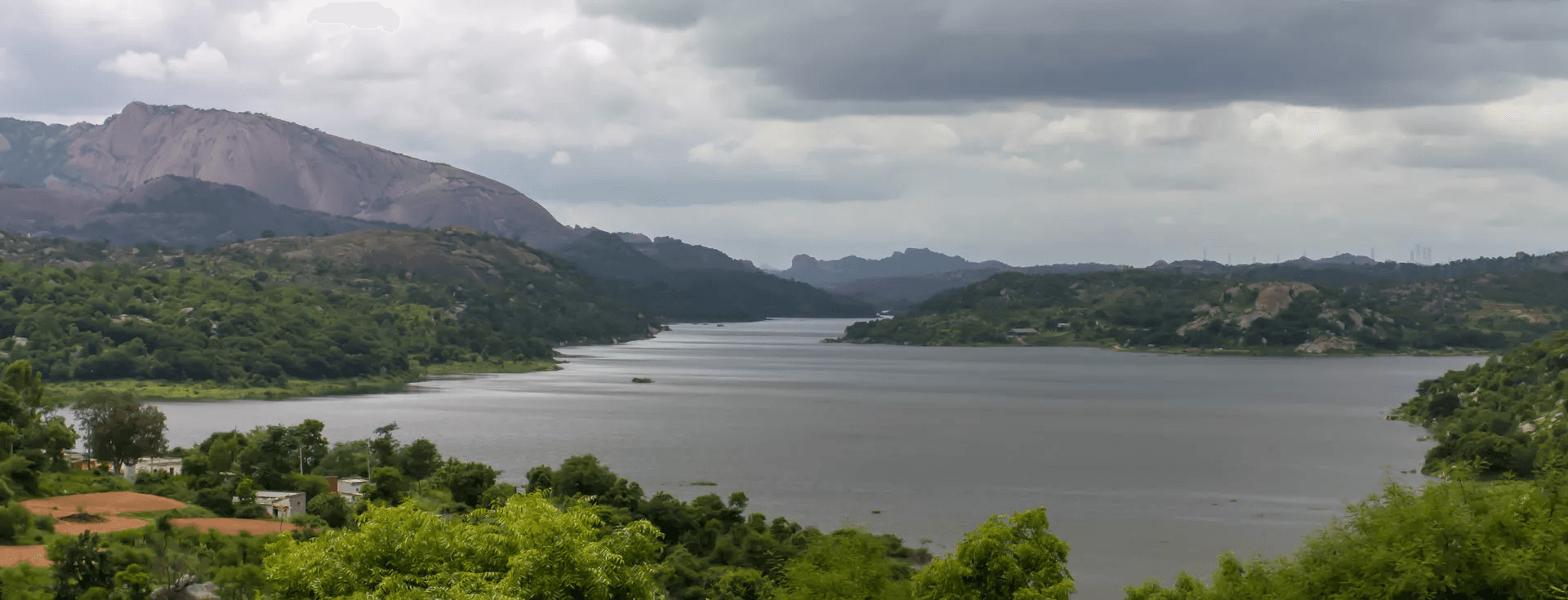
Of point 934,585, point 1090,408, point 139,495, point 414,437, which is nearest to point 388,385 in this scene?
point 414,437

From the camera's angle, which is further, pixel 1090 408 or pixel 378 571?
pixel 1090 408

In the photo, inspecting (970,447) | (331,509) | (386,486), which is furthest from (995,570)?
(970,447)

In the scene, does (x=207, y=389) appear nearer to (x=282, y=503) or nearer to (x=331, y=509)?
(x=282, y=503)

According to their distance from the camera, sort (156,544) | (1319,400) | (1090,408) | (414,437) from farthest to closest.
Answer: (1319,400) → (1090,408) → (414,437) → (156,544)

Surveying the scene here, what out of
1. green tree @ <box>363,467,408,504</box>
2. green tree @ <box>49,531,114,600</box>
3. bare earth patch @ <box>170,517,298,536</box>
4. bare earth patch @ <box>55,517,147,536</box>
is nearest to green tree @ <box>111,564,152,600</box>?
green tree @ <box>49,531,114,600</box>

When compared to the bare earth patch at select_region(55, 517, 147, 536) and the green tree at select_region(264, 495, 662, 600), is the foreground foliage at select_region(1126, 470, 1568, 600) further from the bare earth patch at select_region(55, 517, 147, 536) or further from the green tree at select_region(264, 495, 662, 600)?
the bare earth patch at select_region(55, 517, 147, 536)

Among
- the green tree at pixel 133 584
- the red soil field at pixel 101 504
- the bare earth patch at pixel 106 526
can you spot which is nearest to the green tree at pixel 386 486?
the red soil field at pixel 101 504

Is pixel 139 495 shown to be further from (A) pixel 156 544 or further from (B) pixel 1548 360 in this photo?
(B) pixel 1548 360
